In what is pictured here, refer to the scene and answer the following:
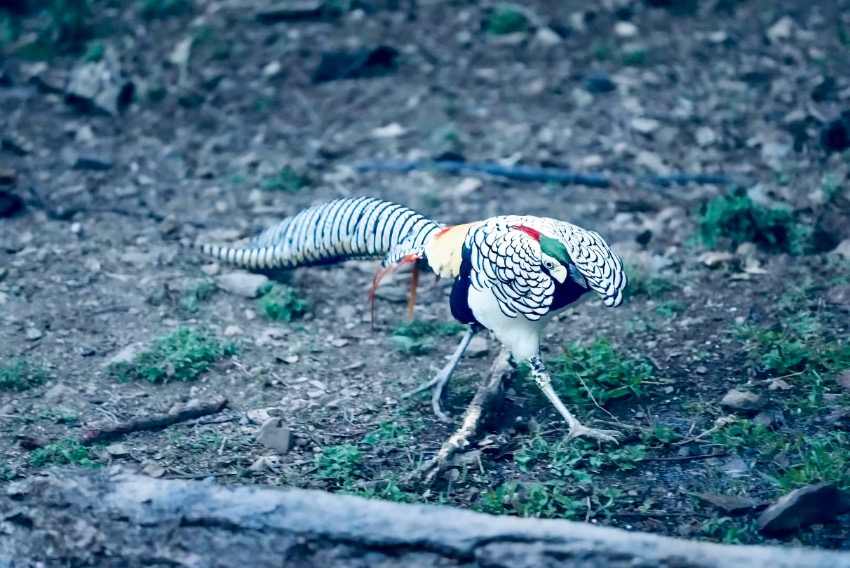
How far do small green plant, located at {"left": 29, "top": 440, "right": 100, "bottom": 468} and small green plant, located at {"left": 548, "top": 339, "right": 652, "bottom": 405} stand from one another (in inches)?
74.8

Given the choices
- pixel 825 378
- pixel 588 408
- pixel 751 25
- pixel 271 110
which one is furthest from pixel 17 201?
pixel 751 25

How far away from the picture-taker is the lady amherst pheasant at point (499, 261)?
3639 mm

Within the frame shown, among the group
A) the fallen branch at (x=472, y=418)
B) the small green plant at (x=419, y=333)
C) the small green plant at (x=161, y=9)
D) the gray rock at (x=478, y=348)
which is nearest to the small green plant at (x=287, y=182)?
the small green plant at (x=419, y=333)

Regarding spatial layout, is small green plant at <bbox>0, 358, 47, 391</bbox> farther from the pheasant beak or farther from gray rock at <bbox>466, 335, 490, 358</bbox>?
the pheasant beak

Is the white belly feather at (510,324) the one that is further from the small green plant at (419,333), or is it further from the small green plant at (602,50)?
the small green plant at (602,50)

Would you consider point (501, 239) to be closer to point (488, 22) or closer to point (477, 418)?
point (477, 418)

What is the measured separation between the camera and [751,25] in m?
8.11

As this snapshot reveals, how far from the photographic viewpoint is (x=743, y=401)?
13.2 feet

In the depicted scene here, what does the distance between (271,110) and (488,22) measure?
205 cm

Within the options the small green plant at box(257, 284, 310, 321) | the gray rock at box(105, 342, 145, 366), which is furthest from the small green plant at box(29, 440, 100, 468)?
the small green plant at box(257, 284, 310, 321)

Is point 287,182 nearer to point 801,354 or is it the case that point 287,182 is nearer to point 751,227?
point 751,227

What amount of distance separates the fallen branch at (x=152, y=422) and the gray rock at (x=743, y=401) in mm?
2084

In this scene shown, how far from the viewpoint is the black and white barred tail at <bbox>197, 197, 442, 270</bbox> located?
4.26 m

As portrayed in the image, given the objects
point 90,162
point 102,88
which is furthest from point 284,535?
point 102,88
